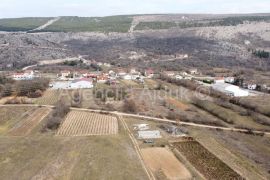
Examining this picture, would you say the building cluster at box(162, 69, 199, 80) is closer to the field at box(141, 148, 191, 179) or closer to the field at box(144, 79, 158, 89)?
the field at box(144, 79, 158, 89)

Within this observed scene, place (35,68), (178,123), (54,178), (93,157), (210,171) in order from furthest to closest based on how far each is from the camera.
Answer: (35,68), (178,123), (93,157), (210,171), (54,178)

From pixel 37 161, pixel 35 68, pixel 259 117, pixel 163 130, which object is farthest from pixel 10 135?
pixel 35 68

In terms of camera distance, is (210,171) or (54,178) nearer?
(54,178)

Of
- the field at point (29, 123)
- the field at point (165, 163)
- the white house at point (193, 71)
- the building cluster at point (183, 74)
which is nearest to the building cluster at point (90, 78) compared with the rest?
the building cluster at point (183, 74)

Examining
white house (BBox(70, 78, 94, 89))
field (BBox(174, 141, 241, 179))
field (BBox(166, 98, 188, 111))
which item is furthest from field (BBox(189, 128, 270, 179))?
white house (BBox(70, 78, 94, 89))

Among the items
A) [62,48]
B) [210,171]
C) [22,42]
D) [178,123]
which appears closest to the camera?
[210,171]

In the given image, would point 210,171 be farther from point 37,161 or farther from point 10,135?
point 10,135
